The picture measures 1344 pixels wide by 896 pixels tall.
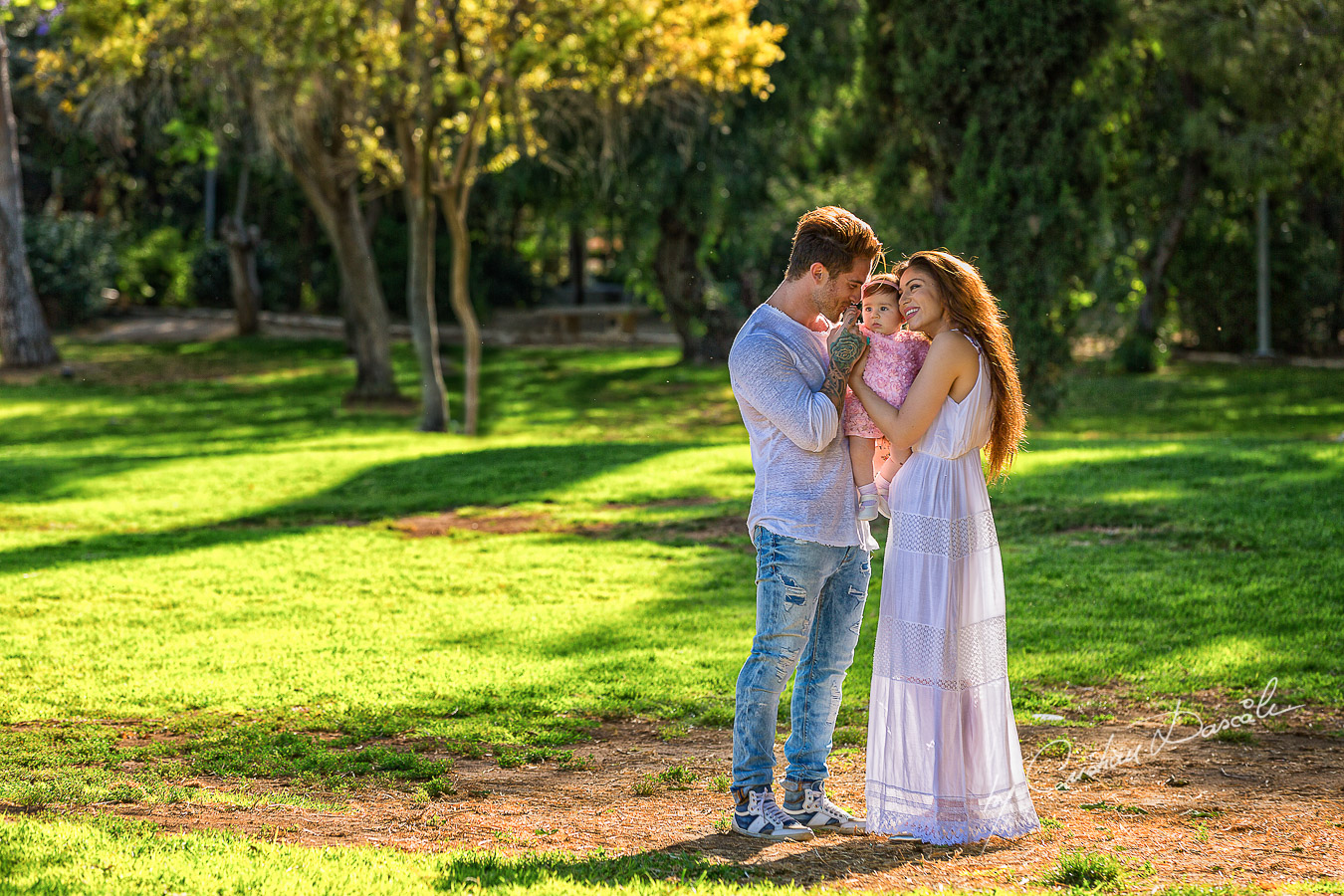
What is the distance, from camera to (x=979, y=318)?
405cm

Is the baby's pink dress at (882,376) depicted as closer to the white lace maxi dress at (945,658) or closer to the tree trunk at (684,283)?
the white lace maxi dress at (945,658)

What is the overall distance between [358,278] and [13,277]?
6976mm

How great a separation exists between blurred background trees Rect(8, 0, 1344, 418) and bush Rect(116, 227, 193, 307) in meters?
1.80

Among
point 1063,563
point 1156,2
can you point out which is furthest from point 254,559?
point 1156,2

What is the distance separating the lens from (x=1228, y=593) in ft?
24.3

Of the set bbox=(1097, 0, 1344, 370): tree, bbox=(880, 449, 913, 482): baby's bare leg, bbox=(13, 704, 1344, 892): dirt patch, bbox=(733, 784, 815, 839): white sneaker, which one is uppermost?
bbox=(1097, 0, 1344, 370): tree

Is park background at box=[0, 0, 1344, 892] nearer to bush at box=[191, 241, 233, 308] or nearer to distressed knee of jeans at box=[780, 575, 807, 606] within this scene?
bush at box=[191, 241, 233, 308]

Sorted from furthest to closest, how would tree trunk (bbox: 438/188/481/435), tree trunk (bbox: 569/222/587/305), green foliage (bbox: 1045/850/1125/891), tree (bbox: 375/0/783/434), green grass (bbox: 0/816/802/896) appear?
1. tree trunk (bbox: 569/222/587/305)
2. tree trunk (bbox: 438/188/481/435)
3. tree (bbox: 375/0/783/434)
4. green foliage (bbox: 1045/850/1125/891)
5. green grass (bbox: 0/816/802/896)

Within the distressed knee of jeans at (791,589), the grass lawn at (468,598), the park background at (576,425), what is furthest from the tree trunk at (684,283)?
the distressed knee of jeans at (791,589)

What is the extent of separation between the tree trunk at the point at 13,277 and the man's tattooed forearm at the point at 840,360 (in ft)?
70.8

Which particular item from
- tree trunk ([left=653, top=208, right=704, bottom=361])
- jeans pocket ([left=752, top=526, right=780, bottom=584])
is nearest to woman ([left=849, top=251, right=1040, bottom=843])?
jeans pocket ([left=752, top=526, right=780, bottom=584])

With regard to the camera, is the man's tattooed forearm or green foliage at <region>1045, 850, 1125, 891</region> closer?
green foliage at <region>1045, 850, 1125, 891</region>

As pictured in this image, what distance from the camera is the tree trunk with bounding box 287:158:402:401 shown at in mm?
18938

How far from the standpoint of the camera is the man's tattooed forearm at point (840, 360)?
3.93 meters
